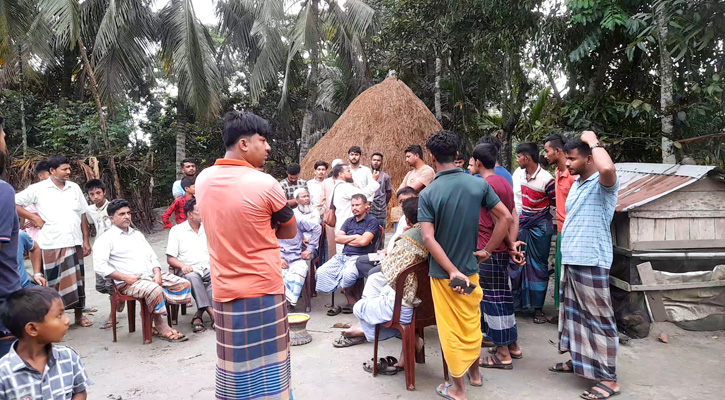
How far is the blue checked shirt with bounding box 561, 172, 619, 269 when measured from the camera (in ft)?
10.7

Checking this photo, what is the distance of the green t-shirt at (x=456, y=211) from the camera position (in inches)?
118

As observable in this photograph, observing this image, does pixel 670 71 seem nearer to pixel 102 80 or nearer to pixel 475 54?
pixel 475 54

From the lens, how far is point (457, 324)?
3098 millimetres

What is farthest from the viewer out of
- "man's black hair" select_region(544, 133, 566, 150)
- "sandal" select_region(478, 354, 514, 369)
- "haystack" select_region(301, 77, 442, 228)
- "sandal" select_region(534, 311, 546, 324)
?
"haystack" select_region(301, 77, 442, 228)

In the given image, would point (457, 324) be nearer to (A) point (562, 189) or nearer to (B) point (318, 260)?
(A) point (562, 189)

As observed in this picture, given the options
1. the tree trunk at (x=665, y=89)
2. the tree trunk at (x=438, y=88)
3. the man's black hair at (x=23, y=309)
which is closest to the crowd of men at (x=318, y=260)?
the man's black hair at (x=23, y=309)

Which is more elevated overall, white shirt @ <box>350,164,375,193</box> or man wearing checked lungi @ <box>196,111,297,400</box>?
white shirt @ <box>350,164,375,193</box>

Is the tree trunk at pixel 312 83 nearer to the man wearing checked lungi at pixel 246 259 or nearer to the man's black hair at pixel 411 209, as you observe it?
the man's black hair at pixel 411 209

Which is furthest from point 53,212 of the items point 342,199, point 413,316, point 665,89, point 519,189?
point 665,89

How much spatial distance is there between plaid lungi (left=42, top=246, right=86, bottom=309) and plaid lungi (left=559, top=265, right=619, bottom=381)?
15.6 ft

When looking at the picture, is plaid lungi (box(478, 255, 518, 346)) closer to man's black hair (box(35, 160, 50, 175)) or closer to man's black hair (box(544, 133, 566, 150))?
man's black hair (box(544, 133, 566, 150))

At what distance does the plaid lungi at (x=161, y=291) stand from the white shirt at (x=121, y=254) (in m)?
0.16

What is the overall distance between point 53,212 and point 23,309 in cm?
342

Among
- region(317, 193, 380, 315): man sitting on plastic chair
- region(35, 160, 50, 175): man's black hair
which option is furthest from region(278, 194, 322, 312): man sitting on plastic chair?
region(35, 160, 50, 175): man's black hair
